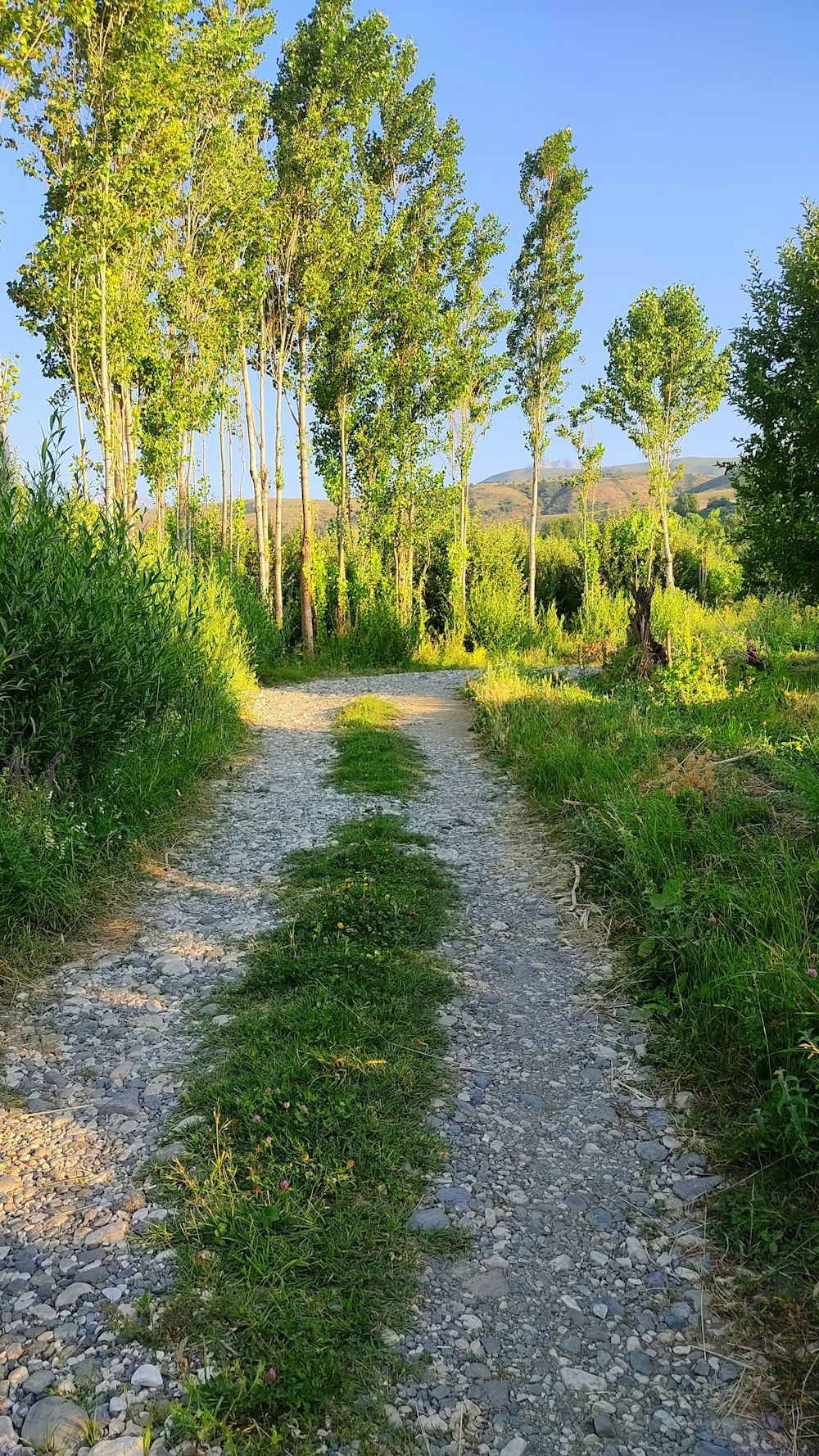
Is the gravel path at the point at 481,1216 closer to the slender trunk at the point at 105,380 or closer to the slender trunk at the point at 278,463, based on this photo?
the slender trunk at the point at 105,380

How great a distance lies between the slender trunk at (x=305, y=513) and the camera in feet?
56.3

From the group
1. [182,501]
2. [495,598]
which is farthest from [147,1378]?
[495,598]

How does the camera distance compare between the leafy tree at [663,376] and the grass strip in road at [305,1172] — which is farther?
the leafy tree at [663,376]

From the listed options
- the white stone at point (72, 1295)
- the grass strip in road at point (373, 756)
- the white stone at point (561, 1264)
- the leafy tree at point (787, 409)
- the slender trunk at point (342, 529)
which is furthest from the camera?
the slender trunk at point (342, 529)

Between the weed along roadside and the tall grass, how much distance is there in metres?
1.31

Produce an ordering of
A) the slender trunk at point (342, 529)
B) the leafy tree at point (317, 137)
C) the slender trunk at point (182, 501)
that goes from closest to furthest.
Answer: the slender trunk at point (182, 501)
the leafy tree at point (317, 137)
the slender trunk at point (342, 529)

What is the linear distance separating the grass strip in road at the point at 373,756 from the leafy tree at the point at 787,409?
5716mm

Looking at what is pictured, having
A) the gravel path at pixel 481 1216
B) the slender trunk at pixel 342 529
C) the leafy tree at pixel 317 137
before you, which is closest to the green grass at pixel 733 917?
the gravel path at pixel 481 1216

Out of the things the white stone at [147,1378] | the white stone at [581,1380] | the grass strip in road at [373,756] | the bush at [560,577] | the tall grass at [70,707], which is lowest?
the white stone at [581,1380]

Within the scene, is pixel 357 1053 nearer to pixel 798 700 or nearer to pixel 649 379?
pixel 798 700

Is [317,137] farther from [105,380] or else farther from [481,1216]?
[481,1216]

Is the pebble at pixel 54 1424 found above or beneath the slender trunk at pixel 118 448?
beneath

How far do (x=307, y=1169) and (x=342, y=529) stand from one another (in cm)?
1730

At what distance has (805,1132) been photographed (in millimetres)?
2514
